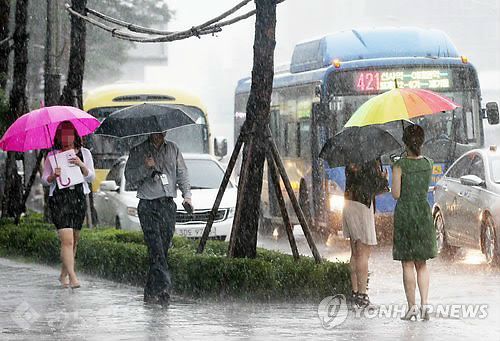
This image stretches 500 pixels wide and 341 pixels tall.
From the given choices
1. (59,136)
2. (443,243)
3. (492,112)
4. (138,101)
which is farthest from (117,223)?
(138,101)

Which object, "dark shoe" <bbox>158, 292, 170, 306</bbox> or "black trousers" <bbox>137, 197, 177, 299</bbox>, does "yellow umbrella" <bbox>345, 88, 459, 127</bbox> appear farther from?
"dark shoe" <bbox>158, 292, 170, 306</bbox>

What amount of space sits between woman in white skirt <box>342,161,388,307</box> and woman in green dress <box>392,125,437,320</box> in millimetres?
997

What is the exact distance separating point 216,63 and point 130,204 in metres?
78.0

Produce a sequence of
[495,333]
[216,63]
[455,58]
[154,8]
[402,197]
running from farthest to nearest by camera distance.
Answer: [216,63]
[154,8]
[455,58]
[402,197]
[495,333]

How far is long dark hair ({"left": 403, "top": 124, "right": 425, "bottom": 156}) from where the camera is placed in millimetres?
11664

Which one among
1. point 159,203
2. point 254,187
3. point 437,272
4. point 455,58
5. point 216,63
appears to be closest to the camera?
point 159,203

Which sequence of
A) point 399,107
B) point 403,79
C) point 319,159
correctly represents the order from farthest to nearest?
point 319,159, point 403,79, point 399,107

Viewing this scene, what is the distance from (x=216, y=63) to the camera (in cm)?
9781

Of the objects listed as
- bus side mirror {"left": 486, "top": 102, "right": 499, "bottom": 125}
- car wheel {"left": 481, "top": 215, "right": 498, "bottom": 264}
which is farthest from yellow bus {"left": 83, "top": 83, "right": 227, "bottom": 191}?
car wheel {"left": 481, "top": 215, "right": 498, "bottom": 264}

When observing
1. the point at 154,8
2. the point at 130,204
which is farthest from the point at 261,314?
the point at 154,8

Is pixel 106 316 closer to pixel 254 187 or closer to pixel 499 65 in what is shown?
pixel 254 187

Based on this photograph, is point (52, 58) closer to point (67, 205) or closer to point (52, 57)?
point (52, 57)

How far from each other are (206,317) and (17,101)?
40.2 ft

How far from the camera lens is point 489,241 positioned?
17.0 metres
